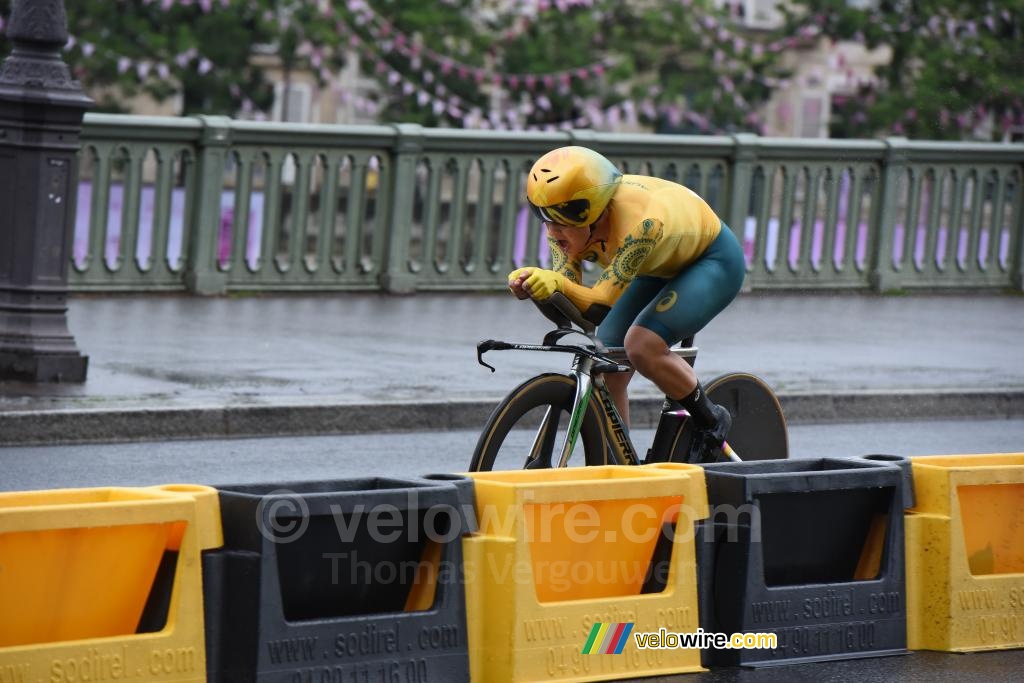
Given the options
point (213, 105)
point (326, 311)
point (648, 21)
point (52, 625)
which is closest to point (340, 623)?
point (52, 625)

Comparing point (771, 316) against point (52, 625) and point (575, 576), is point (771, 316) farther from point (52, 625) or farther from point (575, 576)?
point (52, 625)

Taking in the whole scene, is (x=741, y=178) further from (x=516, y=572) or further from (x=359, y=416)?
(x=516, y=572)

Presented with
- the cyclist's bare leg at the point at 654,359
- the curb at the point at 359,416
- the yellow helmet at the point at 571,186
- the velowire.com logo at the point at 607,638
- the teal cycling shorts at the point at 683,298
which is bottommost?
the curb at the point at 359,416

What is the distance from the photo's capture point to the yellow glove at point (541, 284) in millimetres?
6629

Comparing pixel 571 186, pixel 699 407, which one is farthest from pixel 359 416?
pixel 571 186

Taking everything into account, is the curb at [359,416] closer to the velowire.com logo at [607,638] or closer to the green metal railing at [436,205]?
the velowire.com logo at [607,638]

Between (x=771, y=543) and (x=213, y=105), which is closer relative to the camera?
(x=771, y=543)

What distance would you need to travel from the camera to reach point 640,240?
695 centimetres

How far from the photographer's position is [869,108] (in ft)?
123

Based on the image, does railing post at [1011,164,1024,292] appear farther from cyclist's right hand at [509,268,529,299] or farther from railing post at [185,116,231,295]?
cyclist's right hand at [509,268,529,299]

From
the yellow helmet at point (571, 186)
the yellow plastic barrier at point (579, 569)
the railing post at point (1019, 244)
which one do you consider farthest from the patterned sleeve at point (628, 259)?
the railing post at point (1019, 244)

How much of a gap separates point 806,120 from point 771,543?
47915 mm

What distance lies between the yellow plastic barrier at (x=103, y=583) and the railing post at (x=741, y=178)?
43.7 feet

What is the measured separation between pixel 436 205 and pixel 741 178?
2981mm
